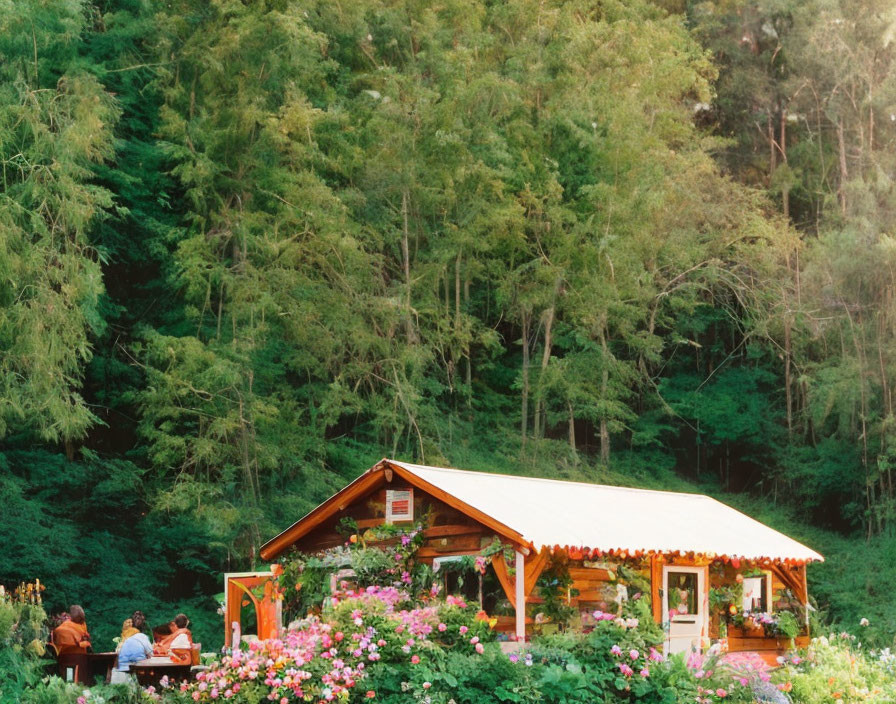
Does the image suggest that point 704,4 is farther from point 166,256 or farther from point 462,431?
point 166,256

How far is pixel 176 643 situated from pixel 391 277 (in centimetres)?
1526

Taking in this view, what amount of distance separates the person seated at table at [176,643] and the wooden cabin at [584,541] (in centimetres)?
207

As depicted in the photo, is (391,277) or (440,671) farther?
(391,277)

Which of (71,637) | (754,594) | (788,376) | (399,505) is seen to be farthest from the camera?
(788,376)

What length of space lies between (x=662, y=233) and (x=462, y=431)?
694 cm

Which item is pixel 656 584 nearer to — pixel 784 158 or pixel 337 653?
pixel 337 653

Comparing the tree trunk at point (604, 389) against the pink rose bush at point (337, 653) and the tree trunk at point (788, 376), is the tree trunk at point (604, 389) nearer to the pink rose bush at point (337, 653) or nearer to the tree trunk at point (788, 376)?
the tree trunk at point (788, 376)

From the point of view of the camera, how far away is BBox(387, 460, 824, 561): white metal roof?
12.9m

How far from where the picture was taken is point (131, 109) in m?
22.8

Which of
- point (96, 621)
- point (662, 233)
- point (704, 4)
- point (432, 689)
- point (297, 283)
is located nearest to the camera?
point (432, 689)

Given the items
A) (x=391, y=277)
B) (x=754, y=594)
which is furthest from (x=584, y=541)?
(x=391, y=277)

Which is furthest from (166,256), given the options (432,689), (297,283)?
(432,689)

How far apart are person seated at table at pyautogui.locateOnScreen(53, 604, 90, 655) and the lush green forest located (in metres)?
6.02

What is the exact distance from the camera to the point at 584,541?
12742 millimetres
